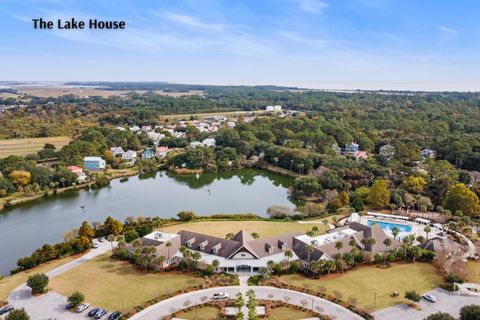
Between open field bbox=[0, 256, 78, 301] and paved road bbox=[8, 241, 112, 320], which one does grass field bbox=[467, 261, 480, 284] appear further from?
open field bbox=[0, 256, 78, 301]

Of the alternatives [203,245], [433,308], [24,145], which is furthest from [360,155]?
[24,145]

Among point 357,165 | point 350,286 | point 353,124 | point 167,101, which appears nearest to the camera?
point 350,286

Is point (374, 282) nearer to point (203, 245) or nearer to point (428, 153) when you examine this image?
point (203, 245)

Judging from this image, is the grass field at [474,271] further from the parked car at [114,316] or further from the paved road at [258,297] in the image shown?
the parked car at [114,316]

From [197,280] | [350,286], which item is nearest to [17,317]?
[197,280]

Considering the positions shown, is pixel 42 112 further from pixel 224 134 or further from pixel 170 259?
pixel 170 259

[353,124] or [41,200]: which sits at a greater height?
[353,124]
